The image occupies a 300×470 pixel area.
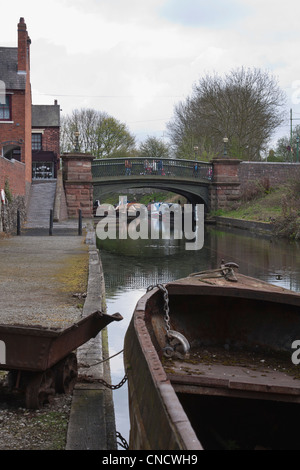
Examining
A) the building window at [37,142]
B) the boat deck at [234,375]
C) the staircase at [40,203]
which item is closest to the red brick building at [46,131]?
the building window at [37,142]

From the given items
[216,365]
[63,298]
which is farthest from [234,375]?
[63,298]

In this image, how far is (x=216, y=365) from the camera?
542 centimetres

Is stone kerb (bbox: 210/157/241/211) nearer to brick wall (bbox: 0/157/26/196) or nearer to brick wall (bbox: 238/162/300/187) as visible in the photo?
brick wall (bbox: 238/162/300/187)

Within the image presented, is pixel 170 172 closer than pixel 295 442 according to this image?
No

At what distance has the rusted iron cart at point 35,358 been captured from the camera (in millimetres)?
4191

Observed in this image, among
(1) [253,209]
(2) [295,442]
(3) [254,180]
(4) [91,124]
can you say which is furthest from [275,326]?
(4) [91,124]

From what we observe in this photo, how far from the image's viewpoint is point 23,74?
3266cm

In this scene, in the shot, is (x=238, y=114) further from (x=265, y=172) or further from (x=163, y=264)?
(x=163, y=264)

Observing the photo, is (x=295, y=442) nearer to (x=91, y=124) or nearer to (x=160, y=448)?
(x=160, y=448)

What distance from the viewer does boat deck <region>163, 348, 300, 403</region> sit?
14.7 feet

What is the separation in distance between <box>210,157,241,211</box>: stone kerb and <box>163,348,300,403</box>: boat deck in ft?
102

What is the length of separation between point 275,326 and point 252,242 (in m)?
18.0

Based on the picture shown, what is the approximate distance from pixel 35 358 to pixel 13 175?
20.9 metres

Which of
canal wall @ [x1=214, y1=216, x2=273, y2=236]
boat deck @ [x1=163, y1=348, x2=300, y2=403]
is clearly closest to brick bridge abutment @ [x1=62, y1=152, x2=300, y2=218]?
canal wall @ [x1=214, y1=216, x2=273, y2=236]
